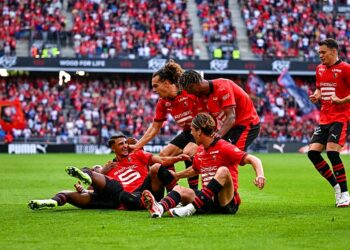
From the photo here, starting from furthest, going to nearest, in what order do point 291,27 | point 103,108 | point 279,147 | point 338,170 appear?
point 291,27 → point 103,108 → point 279,147 → point 338,170

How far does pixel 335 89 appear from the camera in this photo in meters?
12.5

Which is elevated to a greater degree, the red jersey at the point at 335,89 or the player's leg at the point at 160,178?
the red jersey at the point at 335,89

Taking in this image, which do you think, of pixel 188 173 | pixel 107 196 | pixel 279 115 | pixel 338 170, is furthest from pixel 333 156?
pixel 279 115

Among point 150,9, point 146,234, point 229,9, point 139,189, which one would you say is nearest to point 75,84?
point 150,9

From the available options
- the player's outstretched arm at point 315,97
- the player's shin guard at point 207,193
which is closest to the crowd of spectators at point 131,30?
the player's outstretched arm at point 315,97

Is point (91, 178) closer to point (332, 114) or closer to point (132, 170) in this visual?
point (132, 170)

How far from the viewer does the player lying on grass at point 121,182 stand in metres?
11.0

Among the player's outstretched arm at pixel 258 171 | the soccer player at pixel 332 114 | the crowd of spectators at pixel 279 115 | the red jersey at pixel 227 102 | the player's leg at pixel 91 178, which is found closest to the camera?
the player's outstretched arm at pixel 258 171

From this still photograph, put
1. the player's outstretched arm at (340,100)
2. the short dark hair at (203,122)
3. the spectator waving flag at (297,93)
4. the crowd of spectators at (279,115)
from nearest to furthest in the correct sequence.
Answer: the short dark hair at (203,122)
the player's outstretched arm at (340,100)
the spectator waving flag at (297,93)
the crowd of spectators at (279,115)

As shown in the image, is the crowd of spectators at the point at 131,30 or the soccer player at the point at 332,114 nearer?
the soccer player at the point at 332,114

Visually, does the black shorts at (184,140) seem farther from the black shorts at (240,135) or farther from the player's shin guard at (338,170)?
the player's shin guard at (338,170)

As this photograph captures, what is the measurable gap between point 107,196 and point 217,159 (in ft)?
6.42

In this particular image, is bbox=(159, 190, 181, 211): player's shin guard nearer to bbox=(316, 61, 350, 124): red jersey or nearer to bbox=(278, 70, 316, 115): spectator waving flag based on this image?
bbox=(316, 61, 350, 124): red jersey

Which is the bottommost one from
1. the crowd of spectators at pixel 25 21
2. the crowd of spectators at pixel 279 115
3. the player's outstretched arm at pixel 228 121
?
the crowd of spectators at pixel 279 115
